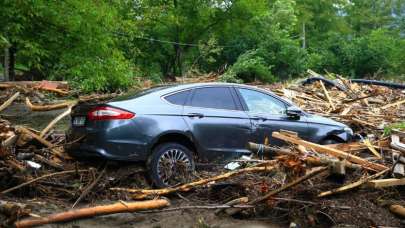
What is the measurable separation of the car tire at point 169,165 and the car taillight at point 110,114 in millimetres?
685

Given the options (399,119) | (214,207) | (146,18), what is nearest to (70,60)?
(214,207)

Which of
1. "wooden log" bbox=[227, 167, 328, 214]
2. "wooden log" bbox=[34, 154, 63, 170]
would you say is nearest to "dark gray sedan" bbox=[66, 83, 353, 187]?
"wooden log" bbox=[34, 154, 63, 170]

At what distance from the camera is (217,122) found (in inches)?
396

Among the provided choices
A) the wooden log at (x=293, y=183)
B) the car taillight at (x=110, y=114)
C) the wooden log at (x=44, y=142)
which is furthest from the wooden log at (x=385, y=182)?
the wooden log at (x=44, y=142)

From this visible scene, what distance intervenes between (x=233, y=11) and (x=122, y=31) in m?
26.4

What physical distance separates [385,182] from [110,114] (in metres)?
3.97

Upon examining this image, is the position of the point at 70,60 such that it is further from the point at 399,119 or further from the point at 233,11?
the point at 233,11

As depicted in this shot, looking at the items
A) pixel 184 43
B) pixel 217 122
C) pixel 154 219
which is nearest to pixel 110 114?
pixel 154 219

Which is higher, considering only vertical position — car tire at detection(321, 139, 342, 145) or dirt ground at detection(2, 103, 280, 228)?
car tire at detection(321, 139, 342, 145)

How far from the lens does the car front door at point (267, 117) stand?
34.8 ft

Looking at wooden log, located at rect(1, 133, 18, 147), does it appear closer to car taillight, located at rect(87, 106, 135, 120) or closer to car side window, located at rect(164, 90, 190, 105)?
car taillight, located at rect(87, 106, 135, 120)

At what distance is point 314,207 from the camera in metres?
8.00

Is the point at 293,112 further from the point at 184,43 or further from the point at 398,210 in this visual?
the point at 184,43

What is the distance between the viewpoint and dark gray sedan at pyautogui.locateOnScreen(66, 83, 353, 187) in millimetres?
9031
